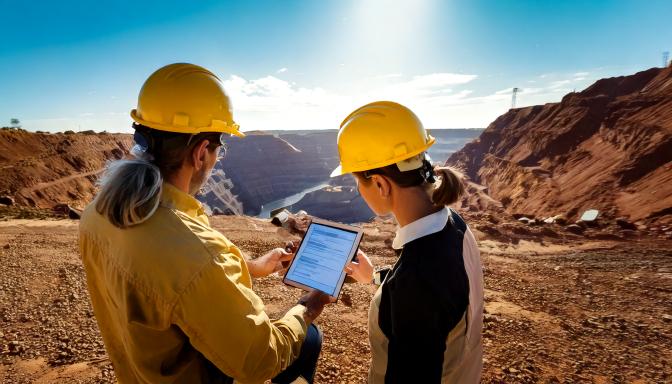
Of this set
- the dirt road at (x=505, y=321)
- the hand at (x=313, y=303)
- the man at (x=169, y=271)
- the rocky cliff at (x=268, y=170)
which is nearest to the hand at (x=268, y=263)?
the hand at (x=313, y=303)

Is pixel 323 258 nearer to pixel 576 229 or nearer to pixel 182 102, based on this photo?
pixel 182 102

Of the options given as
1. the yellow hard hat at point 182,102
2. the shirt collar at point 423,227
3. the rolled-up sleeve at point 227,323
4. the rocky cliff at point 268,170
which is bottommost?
the rocky cliff at point 268,170

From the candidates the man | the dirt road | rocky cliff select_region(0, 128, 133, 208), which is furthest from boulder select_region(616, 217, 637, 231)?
rocky cliff select_region(0, 128, 133, 208)

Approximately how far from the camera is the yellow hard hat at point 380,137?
193 centimetres

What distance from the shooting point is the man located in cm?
136

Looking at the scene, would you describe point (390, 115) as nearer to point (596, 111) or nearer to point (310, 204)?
point (596, 111)

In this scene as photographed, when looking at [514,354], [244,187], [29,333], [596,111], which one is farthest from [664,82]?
[244,187]

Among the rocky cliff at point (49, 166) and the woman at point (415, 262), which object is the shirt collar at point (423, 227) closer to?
the woman at point (415, 262)

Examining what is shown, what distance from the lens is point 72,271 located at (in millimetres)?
6922

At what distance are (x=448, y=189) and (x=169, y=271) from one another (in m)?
1.36

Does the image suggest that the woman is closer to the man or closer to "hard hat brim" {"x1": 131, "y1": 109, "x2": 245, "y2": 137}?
the man

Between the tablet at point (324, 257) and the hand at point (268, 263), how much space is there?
0.24m

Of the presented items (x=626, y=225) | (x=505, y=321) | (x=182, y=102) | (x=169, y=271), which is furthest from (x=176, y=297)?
(x=626, y=225)

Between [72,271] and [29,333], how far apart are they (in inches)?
98.6
